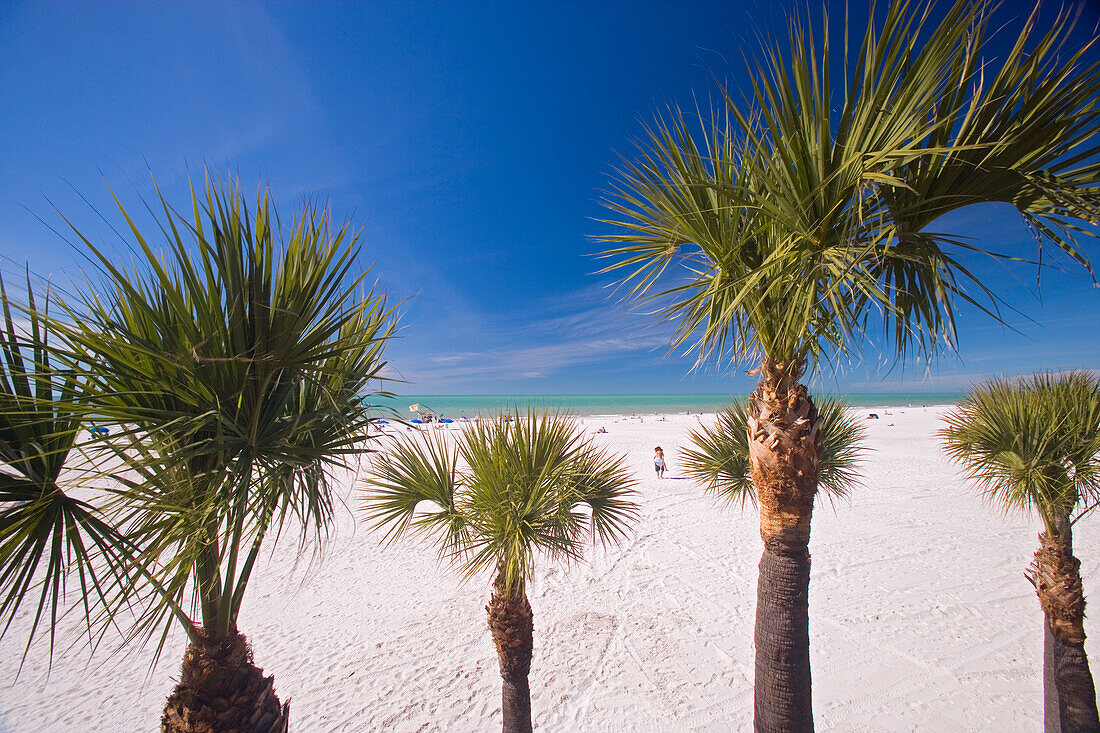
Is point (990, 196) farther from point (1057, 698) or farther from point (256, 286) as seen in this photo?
point (1057, 698)

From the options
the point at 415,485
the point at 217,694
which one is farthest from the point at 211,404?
the point at 415,485

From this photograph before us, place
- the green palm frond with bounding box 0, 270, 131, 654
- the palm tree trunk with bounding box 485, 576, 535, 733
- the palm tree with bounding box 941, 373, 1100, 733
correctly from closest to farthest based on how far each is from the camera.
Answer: the green palm frond with bounding box 0, 270, 131, 654
the palm tree trunk with bounding box 485, 576, 535, 733
the palm tree with bounding box 941, 373, 1100, 733

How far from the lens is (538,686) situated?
525 cm

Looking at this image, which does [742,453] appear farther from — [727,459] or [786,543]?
[786,543]

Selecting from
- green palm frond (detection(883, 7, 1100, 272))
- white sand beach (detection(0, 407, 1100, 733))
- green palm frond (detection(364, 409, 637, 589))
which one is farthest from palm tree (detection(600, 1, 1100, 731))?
white sand beach (detection(0, 407, 1100, 733))

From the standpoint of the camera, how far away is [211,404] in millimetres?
1934

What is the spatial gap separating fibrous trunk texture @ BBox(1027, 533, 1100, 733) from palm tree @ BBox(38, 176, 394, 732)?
711 centimetres

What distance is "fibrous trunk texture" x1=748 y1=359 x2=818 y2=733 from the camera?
2.93 m

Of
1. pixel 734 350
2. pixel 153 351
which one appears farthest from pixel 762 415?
pixel 153 351

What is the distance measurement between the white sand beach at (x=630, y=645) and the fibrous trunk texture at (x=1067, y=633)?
22.5 inches

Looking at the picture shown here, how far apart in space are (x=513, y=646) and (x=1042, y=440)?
19.4 feet

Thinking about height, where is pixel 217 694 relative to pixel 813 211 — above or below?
below

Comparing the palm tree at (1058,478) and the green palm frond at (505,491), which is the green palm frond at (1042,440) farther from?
the green palm frond at (505,491)

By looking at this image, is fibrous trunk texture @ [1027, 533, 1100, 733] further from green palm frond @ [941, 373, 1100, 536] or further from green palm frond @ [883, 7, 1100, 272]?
green palm frond @ [883, 7, 1100, 272]
